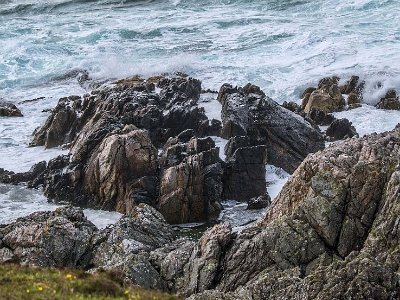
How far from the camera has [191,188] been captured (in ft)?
110

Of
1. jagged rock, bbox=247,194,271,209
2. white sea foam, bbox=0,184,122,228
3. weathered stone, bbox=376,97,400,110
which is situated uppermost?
white sea foam, bbox=0,184,122,228

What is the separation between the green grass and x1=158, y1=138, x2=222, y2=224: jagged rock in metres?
14.6

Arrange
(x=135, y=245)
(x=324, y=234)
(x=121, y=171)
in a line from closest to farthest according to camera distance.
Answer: (x=324, y=234)
(x=135, y=245)
(x=121, y=171)

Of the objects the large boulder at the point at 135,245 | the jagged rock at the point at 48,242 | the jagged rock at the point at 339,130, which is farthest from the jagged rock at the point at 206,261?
the jagged rock at the point at 339,130

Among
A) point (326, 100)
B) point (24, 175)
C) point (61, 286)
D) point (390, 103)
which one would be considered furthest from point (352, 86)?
point (61, 286)

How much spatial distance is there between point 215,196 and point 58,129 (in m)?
15.3

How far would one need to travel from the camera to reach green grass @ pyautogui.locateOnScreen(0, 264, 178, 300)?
51.1ft

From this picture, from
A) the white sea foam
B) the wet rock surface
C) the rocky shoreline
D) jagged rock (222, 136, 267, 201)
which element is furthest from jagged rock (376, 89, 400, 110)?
the white sea foam

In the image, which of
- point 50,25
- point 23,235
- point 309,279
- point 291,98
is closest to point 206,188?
point 23,235

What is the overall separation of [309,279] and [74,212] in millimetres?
12374

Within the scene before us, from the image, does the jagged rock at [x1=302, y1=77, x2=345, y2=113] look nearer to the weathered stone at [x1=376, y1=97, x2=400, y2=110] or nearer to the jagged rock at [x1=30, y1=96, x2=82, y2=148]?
the weathered stone at [x1=376, y1=97, x2=400, y2=110]

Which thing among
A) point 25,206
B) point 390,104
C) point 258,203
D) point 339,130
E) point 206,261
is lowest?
point 390,104

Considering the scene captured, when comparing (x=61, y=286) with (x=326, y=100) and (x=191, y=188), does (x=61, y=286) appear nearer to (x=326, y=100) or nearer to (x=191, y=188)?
(x=191, y=188)

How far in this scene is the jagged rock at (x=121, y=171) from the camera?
34.2 meters
